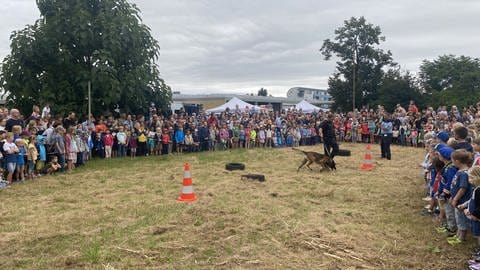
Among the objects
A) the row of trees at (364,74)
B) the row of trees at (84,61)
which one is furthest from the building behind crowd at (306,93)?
the row of trees at (84,61)

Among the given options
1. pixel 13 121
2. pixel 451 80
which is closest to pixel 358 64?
pixel 451 80

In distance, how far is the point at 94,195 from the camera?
8.74 metres

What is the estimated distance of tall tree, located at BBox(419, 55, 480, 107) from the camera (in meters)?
44.7

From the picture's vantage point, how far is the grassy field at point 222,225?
195 inches

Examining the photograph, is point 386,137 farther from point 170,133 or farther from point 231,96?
point 231,96

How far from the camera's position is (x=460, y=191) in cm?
551

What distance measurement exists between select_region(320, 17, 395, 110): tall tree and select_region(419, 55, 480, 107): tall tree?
5.89 meters

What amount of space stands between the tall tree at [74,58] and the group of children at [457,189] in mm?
13838

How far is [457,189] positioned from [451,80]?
180 feet

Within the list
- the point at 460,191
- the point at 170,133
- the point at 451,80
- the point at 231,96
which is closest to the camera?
the point at 460,191

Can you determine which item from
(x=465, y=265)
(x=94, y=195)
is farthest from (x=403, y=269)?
(x=94, y=195)

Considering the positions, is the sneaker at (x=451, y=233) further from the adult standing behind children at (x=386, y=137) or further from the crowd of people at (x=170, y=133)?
the adult standing behind children at (x=386, y=137)

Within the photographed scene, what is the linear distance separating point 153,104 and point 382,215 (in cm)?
1486

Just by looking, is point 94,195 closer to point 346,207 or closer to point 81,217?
point 81,217
